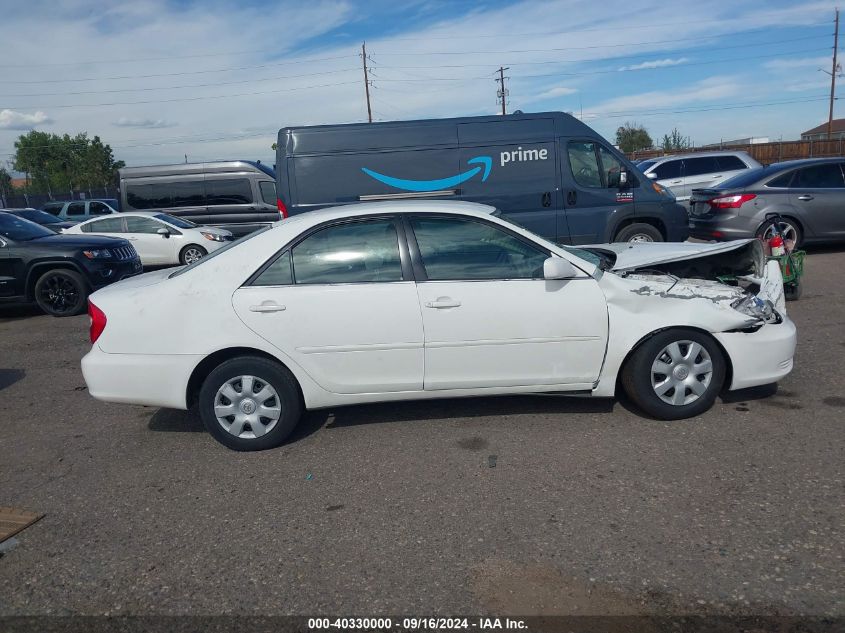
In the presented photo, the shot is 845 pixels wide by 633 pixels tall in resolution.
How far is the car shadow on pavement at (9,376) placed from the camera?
6570 millimetres

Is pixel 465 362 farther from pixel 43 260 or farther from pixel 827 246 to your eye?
pixel 827 246

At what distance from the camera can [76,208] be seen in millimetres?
25000

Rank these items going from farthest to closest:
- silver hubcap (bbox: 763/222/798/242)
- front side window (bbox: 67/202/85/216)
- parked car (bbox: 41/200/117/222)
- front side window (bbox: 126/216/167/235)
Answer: front side window (bbox: 67/202/85/216) < parked car (bbox: 41/200/117/222) < front side window (bbox: 126/216/167/235) < silver hubcap (bbox: 763/222/798/242)

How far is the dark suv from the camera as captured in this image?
9703 millimetres

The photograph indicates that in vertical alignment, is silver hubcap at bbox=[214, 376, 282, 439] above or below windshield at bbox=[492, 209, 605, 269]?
below

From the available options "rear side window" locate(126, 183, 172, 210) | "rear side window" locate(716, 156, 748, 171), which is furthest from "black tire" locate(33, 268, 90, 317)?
"rear side window" locate(716, 156, 748, 171)

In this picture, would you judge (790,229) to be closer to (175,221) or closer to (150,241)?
(175,221)

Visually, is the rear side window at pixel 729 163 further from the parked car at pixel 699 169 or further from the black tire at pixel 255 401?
the black tire at pixel 255 401

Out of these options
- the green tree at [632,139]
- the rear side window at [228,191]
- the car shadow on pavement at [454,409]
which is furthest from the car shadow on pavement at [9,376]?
the green tree at [632,139]

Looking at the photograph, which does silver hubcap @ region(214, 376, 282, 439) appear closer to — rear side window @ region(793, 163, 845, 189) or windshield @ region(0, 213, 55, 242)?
windshield @ region(0, 213, 55, 242)

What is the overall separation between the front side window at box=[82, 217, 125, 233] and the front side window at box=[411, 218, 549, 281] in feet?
40.3

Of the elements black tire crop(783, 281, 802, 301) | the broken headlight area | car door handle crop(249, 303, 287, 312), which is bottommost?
black tire crop(783, 281, 802, 301)

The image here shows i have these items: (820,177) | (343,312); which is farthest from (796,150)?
(343,312)

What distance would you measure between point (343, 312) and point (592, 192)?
21.3 feet
